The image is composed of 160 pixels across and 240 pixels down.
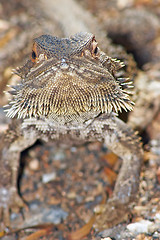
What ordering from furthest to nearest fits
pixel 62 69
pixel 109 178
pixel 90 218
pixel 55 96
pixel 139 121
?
pixel 139 121 → pixel 109 178 → pixel 90 218 → pixel 55 96 → pixel 62 69

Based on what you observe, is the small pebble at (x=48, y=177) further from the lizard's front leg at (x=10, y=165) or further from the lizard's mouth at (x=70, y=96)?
the lizard's mouth at (x=70, y=96)

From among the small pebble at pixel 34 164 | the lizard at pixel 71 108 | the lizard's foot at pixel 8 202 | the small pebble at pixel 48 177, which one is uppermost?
the lizard at pixel 71 108

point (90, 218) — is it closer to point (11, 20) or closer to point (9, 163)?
point (9, 163)

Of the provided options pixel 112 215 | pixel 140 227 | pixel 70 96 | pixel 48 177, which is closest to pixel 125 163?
pixel 112 215

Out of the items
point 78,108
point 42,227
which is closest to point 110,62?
point 78,108

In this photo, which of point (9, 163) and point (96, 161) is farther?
point (96, 161)

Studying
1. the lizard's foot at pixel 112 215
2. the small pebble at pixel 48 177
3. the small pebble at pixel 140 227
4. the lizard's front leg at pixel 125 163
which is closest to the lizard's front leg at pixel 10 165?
the small pebble at pixel 48 177

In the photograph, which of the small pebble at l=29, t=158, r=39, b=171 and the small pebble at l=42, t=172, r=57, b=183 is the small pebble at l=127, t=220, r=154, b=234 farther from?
the small pebble at l=29, t=158, r=39, b=171
